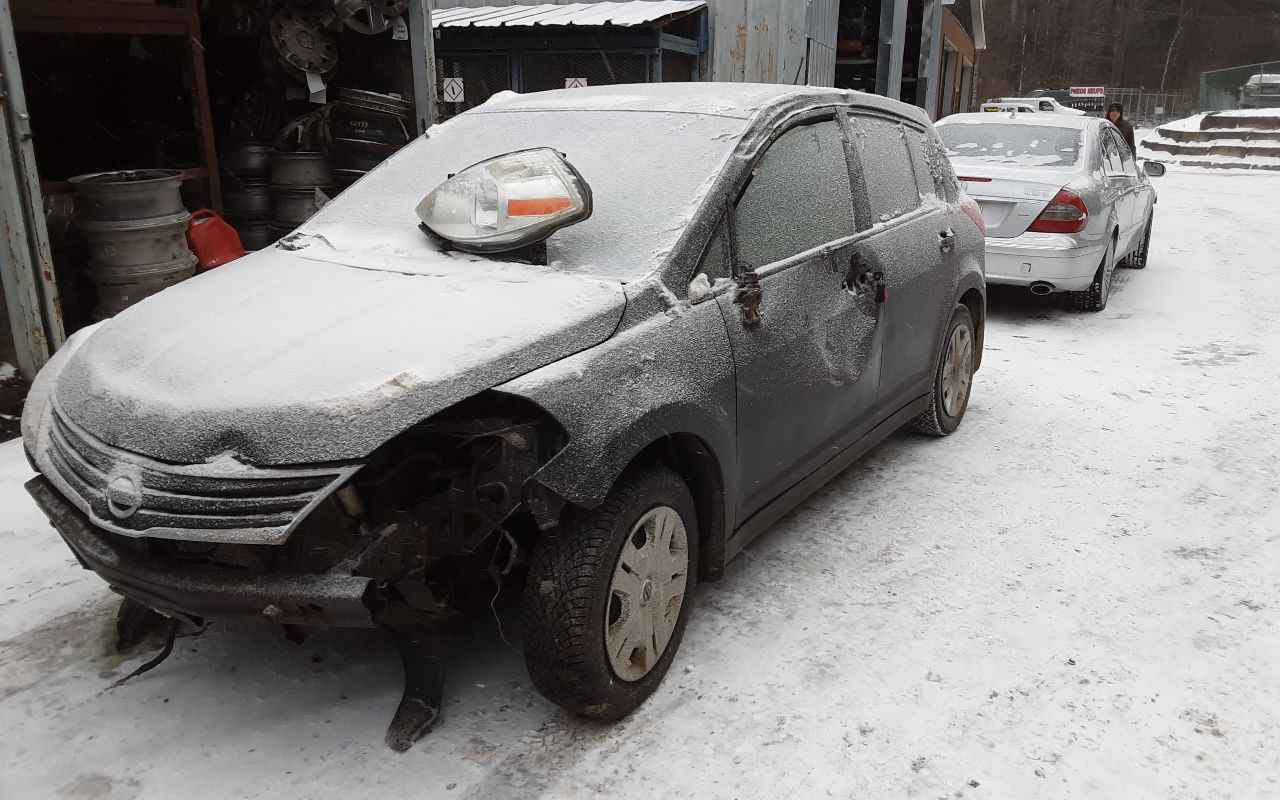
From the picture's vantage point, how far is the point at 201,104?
24.9 ft

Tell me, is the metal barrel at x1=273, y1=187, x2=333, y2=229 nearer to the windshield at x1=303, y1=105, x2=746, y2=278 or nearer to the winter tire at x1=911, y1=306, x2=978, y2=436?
the windshield at x1=303, y1=105, x2=746, y2=278

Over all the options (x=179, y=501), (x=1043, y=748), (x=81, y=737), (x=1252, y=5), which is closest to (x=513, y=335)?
(x=179, y=501)

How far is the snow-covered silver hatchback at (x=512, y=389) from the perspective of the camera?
2.36 meters

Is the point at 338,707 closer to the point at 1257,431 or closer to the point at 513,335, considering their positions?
the point at 513,335

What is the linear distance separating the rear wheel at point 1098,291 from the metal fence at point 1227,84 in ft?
120

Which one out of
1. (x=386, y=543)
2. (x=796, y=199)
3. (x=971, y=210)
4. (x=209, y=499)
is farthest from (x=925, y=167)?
(x=209, y=499)

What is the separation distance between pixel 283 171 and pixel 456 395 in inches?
251

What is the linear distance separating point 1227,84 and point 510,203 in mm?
45311

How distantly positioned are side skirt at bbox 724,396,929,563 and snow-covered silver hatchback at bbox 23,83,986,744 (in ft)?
0.06

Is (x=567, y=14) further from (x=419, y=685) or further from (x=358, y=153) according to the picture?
(x=419, y=685)

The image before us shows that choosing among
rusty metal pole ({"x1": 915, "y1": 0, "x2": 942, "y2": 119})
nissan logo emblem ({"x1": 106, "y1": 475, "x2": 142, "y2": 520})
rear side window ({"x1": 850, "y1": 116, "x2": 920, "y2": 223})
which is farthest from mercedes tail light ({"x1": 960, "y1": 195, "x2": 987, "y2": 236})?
rusty metal pole ({"x1": 915, "y1": 0, "x2": 942, "y2": 119})

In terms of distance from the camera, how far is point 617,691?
9.16 feet

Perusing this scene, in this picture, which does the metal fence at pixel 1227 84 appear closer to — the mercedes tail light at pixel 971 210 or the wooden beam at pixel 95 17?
the mercedes tail light at pixel 971 210

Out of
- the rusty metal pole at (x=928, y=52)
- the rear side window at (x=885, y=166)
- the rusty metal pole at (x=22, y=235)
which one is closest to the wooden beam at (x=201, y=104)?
the rusty metal pole at (x=22, y=235)
